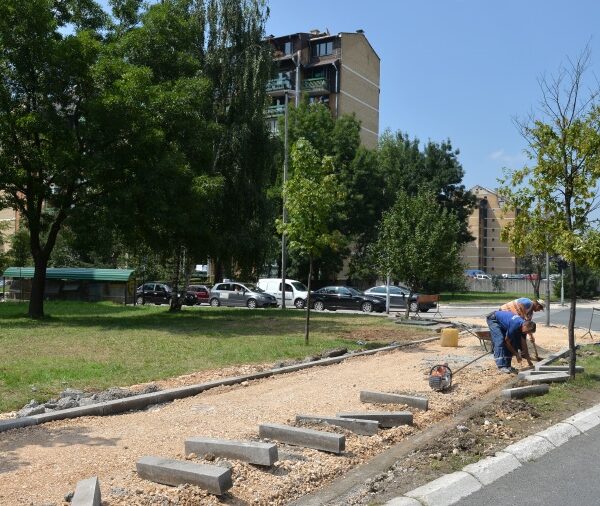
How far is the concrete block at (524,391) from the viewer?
9.20 meters

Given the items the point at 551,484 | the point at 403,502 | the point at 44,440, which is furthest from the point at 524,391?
the point at 44,440

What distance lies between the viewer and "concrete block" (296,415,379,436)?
280 inches

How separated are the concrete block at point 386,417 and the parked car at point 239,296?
30.8 metres

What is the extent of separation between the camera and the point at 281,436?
6.55 metres

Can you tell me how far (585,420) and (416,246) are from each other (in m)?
17.3

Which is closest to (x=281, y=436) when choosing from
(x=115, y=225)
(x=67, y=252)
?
(x=115, y=225)

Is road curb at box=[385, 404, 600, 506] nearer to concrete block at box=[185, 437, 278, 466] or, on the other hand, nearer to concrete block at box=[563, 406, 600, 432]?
concrete block at box=[563, 406, 600, 432]

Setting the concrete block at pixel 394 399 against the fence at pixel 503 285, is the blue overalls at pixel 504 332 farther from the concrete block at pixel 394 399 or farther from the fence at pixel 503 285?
the fence at pixel 503 285

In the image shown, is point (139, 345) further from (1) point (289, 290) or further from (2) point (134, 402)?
(1) point (289, 290)

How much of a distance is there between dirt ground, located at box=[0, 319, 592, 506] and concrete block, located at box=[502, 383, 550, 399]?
1.91 feet

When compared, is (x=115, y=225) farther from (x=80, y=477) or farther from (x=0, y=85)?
(x=80, y=477)

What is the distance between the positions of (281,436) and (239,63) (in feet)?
80.5

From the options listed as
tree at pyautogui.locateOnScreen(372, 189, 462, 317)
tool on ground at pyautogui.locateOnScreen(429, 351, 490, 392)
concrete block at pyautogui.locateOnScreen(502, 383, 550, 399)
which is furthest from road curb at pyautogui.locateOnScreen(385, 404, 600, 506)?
tree at pyautogui.locateOnScreen(372, 189, 462, 317)

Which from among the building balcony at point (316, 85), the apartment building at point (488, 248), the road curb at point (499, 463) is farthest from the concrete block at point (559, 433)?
the apartment building at point (488, 248)
